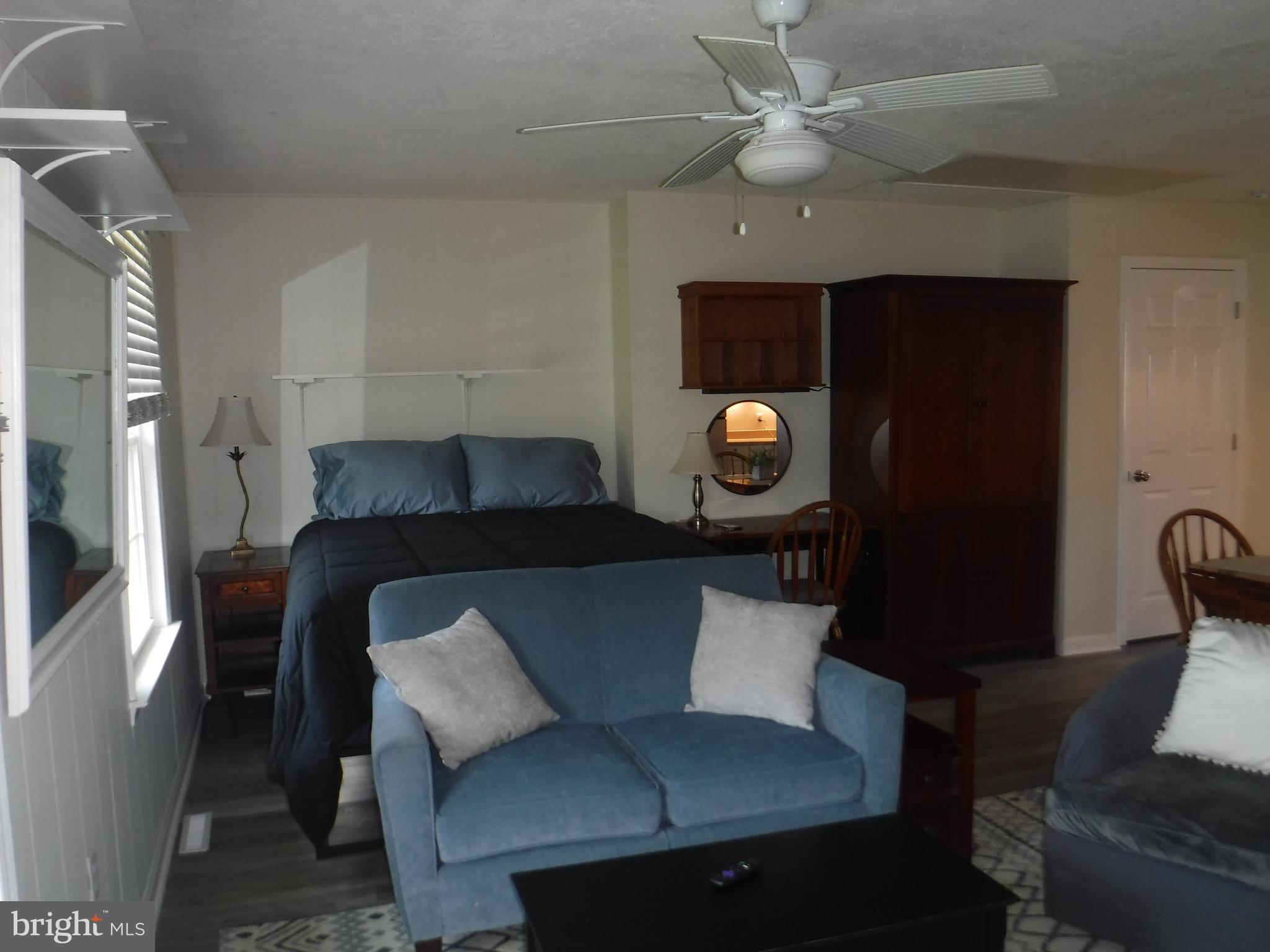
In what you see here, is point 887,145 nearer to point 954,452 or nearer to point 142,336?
point 142,336

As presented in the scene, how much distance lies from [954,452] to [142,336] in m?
3.48

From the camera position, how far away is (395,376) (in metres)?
4.80

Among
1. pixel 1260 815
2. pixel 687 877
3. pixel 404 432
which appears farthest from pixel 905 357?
pixel 687 877

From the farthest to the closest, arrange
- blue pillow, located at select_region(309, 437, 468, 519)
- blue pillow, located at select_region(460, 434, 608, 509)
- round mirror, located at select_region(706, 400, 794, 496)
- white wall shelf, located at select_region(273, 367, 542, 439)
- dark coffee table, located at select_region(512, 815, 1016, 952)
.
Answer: round mirror, located at select_region(706, 400, 794, 496) → white wall shelf, located at select_region(273, 367, 542, 439) → blue pillow, located at select_region(460, 434, 608, 509) → blue pillow, located at select_region(309, 437, 468, 519) → dark coffee table, located at select_region(512, 815, 1016, 952)

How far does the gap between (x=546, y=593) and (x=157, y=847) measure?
129 centimetres

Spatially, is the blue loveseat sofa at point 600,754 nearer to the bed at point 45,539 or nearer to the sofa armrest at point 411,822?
Answer: the sofa armrest at point 411,822

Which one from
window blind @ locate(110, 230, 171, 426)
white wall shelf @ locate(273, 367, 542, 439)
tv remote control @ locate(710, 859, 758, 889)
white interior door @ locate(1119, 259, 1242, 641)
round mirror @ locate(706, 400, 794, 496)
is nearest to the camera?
tv remote control @ locate(710, 859, 758, 889)

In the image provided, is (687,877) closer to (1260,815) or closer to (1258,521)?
Result: (1260,815)

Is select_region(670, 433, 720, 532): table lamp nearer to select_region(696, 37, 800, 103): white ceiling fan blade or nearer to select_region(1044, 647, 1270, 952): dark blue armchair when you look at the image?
select_region(1044, 647, 1270, 952): dark blue armchair

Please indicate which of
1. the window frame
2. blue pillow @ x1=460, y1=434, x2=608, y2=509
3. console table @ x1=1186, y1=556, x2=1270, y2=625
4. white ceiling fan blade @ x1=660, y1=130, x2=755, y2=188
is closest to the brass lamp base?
the window frame

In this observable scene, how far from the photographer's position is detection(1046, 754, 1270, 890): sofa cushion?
216 cm

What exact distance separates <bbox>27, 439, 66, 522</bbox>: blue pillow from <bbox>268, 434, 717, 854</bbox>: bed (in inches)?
50.5

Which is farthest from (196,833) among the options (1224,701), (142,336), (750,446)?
(750,446)

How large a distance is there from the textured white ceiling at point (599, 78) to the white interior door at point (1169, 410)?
106 centimetres
